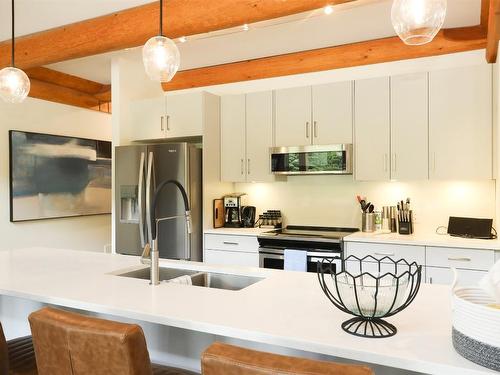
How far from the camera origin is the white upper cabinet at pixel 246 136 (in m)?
4.13

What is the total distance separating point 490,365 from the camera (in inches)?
39.5

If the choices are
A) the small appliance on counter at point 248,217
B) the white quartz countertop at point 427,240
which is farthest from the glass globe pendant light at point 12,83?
the white quartz countertop at point 427,240

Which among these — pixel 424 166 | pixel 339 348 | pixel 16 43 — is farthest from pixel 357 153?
pixel 16 43

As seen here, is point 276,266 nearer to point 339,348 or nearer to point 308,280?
point 308,280

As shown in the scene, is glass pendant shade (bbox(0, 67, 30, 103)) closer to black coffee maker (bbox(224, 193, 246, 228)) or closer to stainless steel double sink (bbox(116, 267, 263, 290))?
stainless steel double sink (bbox(116, 267, 263, 290))

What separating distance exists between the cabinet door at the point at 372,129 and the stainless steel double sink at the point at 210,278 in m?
1.94

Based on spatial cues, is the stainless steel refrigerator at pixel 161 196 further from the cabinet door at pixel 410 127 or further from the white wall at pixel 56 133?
the cabinet door at pixel 410 127

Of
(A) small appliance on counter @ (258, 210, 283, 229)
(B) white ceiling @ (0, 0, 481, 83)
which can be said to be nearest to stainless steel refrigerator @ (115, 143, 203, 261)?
(A) small appliance on counter @ (258, 210, 283, 229)

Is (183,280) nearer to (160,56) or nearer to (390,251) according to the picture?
(160,56)

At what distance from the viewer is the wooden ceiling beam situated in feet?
8.13

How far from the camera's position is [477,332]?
3.35ft

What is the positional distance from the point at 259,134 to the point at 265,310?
9.38 feet

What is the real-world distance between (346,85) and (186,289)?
2.68m

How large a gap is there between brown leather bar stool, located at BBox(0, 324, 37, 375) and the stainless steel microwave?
262 centimetres
